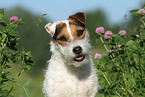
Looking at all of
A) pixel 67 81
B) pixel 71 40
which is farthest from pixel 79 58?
pixel 67 81

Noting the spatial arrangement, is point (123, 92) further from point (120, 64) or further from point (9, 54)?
point (9, 54)

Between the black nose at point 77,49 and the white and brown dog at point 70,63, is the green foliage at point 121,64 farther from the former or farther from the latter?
the black nose at point 77,49

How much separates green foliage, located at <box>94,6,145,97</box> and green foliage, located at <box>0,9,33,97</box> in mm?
1862

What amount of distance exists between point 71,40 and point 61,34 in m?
0.23

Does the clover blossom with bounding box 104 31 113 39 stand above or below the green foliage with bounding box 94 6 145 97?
above

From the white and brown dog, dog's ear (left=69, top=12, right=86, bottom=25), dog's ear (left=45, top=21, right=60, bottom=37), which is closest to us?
the white and brown dog

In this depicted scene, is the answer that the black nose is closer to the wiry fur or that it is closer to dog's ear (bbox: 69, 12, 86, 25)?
the wiry fur

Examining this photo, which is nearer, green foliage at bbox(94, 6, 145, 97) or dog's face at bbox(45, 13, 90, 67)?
dog's face at bbox(45, 13, 90, 67)

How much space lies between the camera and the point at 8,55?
4887 mm

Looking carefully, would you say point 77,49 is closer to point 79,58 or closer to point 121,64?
point 79,58

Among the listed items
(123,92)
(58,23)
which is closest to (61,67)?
(58,23)

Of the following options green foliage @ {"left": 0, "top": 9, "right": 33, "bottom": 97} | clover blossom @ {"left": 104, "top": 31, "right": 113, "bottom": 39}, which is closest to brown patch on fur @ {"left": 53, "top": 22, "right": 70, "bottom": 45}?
green foliage @ {"left": 0, "top": 9, "right": 33, "bottom": 97}

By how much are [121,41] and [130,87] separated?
111 centimetres

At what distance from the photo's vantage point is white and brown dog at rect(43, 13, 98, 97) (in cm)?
430
